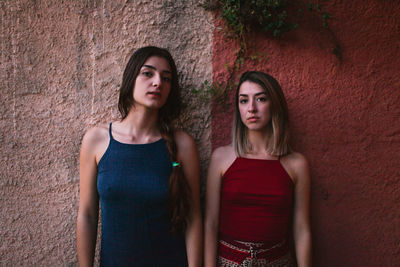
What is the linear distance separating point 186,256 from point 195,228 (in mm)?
202

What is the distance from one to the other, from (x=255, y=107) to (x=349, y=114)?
0.86 m

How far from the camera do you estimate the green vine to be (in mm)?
2020

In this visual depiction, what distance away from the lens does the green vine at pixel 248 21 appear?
2.02 metres

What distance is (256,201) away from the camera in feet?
6.04

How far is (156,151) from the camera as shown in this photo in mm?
1824

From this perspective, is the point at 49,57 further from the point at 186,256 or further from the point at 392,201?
the point at 392,201

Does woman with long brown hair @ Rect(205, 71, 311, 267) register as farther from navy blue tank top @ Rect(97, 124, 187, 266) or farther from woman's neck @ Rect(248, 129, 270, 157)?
navy blue tank top @ Rect(97, 124, 187, 266)

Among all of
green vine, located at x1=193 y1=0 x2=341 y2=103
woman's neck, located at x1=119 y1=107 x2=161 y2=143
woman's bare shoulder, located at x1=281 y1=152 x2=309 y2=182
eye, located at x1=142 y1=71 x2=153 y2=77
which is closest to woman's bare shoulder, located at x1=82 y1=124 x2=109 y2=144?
woman's neck, located at x1=119 y1=107 x2=161 y2=143

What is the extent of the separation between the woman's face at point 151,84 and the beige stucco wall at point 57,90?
1.13ft

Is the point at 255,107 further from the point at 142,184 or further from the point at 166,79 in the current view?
the point at 142,184

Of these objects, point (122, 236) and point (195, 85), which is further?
A: point (195, 85)

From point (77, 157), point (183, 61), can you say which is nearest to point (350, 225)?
point (183, 61)

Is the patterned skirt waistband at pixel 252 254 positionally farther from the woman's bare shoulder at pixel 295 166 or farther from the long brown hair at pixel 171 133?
the woman's bare shoulder at pixel 295 166

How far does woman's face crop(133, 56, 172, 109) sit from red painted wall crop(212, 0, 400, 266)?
1.65 ft
